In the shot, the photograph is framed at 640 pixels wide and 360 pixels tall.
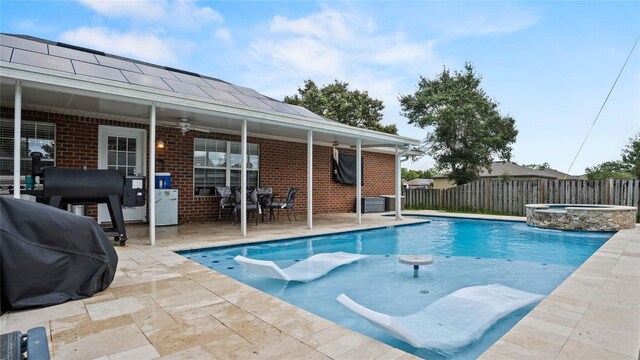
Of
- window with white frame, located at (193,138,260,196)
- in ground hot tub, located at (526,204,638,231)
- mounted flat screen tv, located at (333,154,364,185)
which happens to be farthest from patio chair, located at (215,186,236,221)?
in ground hot tub, located at (526,204,638,231)

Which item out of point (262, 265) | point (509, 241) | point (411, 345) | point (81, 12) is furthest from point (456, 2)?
point (81, 12)

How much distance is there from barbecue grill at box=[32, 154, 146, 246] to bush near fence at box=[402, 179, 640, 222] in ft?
36.8

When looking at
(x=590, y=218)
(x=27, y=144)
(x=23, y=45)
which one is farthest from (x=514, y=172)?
(x=23, y=45)

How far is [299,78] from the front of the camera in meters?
24.0

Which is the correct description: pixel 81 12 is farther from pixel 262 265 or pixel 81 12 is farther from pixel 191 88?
pixel 262 265

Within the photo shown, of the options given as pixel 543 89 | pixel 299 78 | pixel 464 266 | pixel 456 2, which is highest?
pixel 299 78

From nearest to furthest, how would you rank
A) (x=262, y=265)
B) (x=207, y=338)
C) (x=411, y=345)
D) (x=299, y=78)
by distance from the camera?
1. (x=207, y=338)
2. (x=411, y=345)
3. (x=262, y=265)
4. (x=299, y=78)

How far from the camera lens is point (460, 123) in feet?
59.0

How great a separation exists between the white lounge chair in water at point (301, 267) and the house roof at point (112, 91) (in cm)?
276

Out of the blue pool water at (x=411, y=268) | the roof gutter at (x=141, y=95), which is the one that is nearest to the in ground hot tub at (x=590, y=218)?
the blue pool water at (x=411, y=268)

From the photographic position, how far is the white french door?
7.05 metres

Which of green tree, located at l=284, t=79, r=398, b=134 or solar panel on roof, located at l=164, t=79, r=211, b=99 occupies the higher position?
green tree, located at l=284, t=79, r=398, b=134

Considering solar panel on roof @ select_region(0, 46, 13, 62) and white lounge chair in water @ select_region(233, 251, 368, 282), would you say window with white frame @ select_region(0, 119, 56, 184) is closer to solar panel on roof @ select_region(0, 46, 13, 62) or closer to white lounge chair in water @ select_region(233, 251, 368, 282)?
solar panel on roof @ select_region(0, 46, 13, 62)

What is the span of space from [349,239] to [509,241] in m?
3.42
